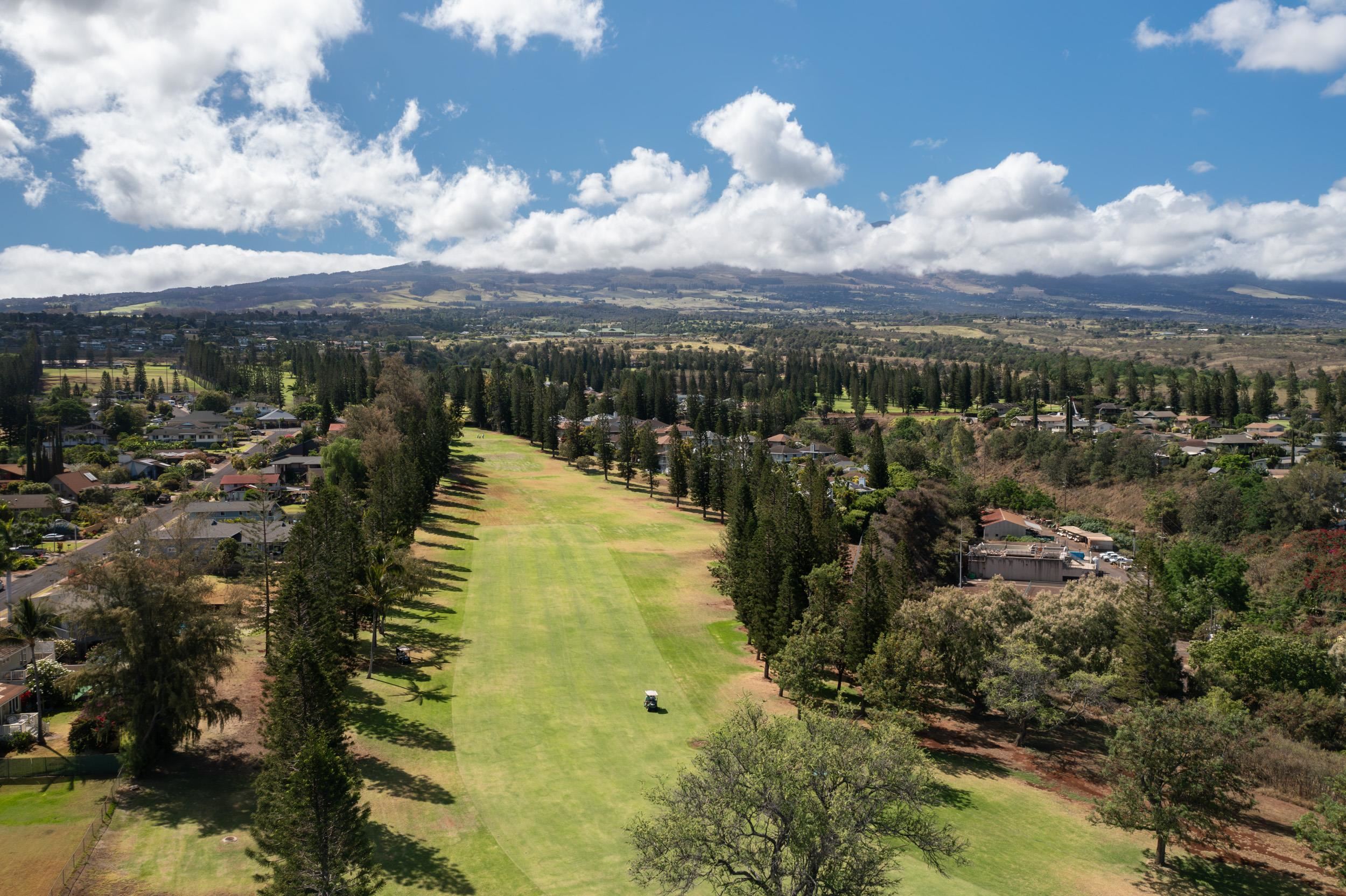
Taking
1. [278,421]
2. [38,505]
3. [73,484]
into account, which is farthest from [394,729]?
[278,421]

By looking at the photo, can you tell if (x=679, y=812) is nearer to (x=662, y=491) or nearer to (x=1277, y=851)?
(x=1277, y=851)

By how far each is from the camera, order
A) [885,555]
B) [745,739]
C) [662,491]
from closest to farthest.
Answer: [745,739] < [885,555] < [662,491]

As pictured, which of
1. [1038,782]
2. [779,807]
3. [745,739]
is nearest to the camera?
[779,807]

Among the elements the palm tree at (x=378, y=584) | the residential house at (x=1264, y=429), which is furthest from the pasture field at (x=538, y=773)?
the residential house at (x=1264, y=429)

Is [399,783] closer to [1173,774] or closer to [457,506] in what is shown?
[1173,774]

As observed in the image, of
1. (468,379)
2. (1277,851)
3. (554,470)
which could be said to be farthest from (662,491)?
(1277,851)

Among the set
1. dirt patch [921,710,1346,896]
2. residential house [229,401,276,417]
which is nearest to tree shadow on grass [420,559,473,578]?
dirt patch [921,710,1346,896]
